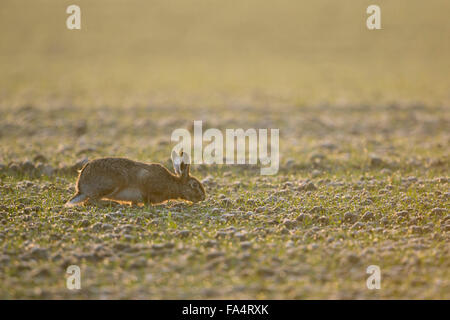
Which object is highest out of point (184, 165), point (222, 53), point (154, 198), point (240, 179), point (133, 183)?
point (222, 53)

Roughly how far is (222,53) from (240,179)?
36411mm

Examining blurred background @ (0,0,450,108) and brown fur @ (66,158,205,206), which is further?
blurred background @ (0,0,450,108)

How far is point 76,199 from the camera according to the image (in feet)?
36.1

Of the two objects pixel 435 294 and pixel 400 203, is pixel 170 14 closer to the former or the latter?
pixel 400 203

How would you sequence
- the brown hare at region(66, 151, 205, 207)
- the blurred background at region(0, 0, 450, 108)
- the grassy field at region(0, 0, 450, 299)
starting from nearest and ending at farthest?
the grassy field at region(0, 0, 450, 299), the brown hare at region(66, 151, 205, 207), the blurred background at region(0, 0, 450, 108)

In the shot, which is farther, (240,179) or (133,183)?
(240,179)

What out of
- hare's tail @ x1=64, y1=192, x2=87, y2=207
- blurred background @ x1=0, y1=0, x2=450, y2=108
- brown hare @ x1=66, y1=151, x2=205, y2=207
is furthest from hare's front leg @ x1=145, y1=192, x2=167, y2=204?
blurred background @ x1=0, y1=0, x2=450, y2=108

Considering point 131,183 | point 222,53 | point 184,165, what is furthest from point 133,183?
point 222,53

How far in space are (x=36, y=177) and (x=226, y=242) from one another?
660 cm

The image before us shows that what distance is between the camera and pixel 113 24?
189ft

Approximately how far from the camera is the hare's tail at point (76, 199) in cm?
1094

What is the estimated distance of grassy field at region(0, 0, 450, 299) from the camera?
8016 mm

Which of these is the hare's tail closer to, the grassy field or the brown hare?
the brown hare

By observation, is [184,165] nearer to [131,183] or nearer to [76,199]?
[131,183]
